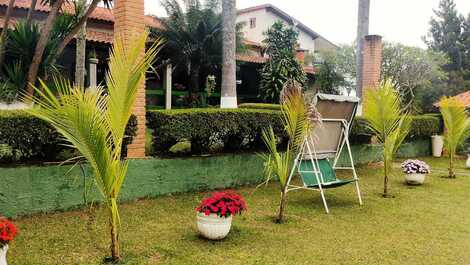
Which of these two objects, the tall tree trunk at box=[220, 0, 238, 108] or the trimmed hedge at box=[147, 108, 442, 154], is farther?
the tall tree trunk at box=[220, 0, 238, 108]

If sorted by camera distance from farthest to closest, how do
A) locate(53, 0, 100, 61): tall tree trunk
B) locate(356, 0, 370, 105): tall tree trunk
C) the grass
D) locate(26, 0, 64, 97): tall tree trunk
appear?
locate(356, 0, 370, 105): tall tree trunk < locate(53, 0, 100, 61): tall tree trunk < locate(26, 0, 64, 97): tall tree trunk < the grass

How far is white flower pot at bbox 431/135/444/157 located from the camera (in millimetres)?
13664

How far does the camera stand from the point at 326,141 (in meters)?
6.71

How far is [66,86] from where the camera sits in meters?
3.15

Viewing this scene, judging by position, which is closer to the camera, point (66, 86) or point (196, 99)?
point (66, 86)

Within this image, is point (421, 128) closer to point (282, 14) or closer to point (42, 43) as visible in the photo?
point (42, 43)

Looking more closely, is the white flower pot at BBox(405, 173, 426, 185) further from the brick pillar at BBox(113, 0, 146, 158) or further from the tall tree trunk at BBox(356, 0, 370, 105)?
the tall tree trunk at BBox(356, 0, 370, 105)

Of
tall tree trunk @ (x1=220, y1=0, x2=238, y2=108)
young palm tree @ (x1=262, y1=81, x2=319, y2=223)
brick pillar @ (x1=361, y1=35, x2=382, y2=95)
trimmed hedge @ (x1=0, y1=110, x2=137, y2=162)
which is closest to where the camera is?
trimmed hedge @ (x1=0, y1=110, x2=137, y2=162)

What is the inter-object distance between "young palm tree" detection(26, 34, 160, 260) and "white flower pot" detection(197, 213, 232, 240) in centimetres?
112

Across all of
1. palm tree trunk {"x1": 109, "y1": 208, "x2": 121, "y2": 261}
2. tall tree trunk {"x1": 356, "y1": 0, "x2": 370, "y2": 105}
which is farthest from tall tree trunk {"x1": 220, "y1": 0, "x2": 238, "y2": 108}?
palm tree trunk {"x1": 109, "y1": 208, "x2": 121, "y2": 261}

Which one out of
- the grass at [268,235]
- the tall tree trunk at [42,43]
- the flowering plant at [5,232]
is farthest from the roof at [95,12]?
the flowering plant at [5,232]

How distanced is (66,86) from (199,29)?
12806 mm

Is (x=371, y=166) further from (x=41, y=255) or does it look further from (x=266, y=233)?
(x=41, y=255)

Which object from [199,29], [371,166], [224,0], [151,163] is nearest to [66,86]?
[151,163]
